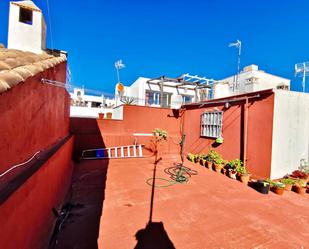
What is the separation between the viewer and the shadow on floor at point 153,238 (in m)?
2.67

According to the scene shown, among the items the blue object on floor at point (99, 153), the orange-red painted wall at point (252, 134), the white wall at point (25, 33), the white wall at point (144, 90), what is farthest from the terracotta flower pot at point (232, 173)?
the white wall at point (144, 90)

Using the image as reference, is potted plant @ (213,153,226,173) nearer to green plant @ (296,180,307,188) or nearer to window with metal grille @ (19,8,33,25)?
green plant @ (296,180,307,188)

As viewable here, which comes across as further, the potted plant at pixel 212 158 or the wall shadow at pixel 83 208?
the potted plant at pixel 212 158

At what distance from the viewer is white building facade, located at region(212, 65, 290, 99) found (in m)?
9.09

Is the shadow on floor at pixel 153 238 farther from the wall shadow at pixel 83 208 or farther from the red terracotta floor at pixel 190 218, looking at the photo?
the wall shadow at pixel 83 208

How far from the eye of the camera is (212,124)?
8.30m

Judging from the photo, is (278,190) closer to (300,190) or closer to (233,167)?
(300,190)

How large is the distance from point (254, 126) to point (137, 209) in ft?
16.0

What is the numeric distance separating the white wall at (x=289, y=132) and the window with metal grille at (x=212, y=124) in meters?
2.41

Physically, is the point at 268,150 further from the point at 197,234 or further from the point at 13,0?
the point at 13,0

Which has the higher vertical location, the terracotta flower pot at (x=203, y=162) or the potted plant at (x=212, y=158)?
the potted plant at (x=212, y=158)

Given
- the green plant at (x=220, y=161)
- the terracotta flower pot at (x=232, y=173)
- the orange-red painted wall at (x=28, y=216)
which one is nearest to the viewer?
the orange-red painted wall at (x=28, y=216)

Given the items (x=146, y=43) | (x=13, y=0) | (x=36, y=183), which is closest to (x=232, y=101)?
(x=36, y=183)

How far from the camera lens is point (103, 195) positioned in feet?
14.4
